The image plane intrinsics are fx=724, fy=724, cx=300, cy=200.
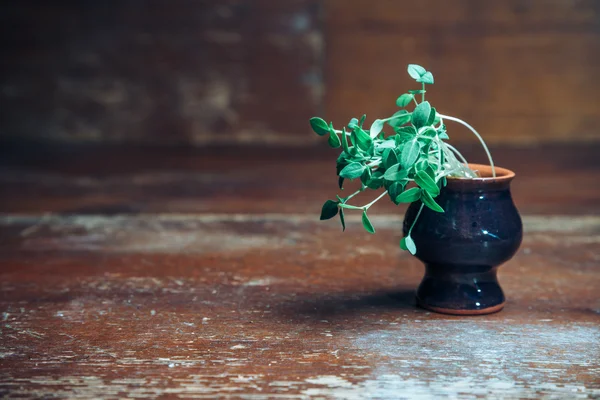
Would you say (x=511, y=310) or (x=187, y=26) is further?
(x=187, y=26)

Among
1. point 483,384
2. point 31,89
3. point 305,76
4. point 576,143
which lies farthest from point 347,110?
point 483,384

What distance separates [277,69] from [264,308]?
8.22ft

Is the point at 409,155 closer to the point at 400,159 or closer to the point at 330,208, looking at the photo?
the point at 400,159

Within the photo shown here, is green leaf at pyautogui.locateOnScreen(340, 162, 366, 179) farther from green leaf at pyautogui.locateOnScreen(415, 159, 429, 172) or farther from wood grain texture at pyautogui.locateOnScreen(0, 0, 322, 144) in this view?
wood grain texture at pyautogui.locateOnScreen(0, 0, 322, 144)

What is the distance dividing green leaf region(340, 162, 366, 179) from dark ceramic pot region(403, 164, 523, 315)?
0.12m

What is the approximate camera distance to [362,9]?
10.7 ft

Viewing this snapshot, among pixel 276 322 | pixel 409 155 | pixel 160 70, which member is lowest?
pixel 276 322

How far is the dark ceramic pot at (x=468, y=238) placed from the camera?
34.6 inches

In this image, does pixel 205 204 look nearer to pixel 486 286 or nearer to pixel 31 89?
pixel 486 286

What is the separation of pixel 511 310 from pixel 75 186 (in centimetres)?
147

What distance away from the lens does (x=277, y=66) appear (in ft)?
11.0

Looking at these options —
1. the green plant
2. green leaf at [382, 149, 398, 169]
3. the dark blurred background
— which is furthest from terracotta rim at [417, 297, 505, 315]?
the dark blurred background

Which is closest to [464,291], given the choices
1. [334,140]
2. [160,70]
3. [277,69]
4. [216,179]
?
[334,140]

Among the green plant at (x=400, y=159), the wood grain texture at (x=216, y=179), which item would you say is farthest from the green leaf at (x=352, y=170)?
the wood grain texture at (x=216, y=179)
